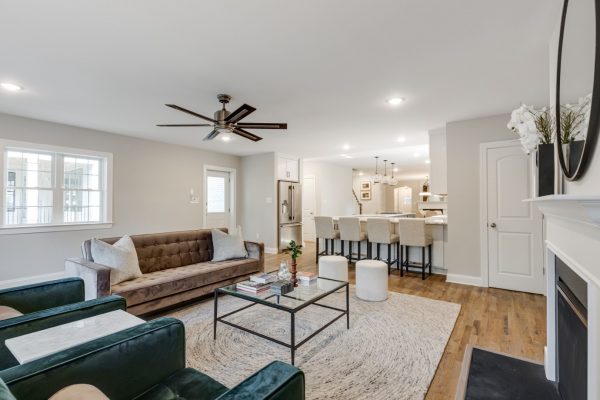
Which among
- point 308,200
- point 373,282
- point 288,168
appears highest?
point 288,168

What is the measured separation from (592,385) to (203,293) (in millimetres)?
→ 3139

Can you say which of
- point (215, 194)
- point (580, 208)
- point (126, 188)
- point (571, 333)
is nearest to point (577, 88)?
point (580, 208)

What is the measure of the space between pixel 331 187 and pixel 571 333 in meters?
7.92

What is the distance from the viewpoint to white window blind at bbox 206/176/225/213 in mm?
6766

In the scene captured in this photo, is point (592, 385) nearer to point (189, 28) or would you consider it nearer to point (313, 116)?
point (189, 28)

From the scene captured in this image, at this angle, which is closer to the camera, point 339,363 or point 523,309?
Result: point 339,363

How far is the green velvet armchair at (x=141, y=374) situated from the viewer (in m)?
1.02

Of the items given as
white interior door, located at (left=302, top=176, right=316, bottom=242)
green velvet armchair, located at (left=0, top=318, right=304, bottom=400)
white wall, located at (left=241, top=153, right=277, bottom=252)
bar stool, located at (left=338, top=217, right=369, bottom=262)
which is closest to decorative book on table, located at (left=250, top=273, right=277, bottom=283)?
green velvet armchair, located at (left=0, top=318, right=304, bottom=400)

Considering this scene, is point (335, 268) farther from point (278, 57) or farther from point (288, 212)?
point (288, 212)

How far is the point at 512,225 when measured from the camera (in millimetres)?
3879

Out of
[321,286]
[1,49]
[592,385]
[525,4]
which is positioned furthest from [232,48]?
[592,385]

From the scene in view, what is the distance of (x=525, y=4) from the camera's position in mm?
1820

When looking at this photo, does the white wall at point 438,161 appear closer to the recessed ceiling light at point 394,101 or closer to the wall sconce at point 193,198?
the recessed ceiling light at point 394,101

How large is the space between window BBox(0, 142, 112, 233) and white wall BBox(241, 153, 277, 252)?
2.99 metres
